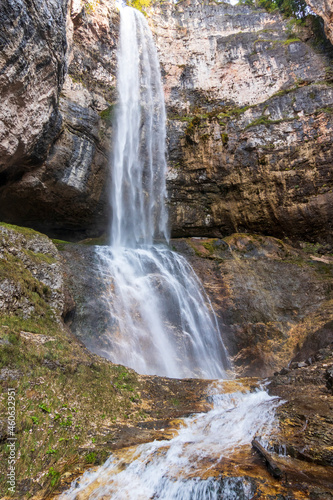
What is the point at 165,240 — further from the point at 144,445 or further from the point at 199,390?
the point at 144,445

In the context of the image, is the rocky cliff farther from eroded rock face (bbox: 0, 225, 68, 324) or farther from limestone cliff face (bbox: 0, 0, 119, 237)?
eroded rock face (bbox: 0, 225, 68, 324)

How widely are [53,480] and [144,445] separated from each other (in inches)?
54.9

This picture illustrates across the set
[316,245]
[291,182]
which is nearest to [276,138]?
[291,182]

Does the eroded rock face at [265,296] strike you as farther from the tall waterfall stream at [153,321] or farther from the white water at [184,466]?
the white water at [184,466]

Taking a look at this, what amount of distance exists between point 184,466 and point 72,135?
15145 mm

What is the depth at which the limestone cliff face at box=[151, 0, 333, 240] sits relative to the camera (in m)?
17.6

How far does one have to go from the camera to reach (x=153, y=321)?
38.7 ft

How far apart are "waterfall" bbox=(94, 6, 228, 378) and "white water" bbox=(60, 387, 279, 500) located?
4.58 metres

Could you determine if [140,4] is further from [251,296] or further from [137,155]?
[251,296]

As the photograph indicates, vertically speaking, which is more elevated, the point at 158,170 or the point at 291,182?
the point at 158,170

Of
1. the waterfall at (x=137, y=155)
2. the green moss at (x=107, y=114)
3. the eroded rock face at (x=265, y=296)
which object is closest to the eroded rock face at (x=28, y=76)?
the green moss at (x=107, y=114)

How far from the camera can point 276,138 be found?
18.1m

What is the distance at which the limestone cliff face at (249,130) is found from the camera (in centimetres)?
1759

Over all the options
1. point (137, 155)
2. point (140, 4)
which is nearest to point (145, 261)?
point (137, 155)
